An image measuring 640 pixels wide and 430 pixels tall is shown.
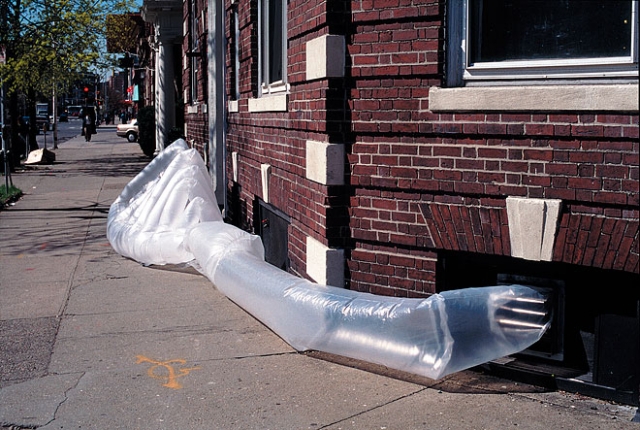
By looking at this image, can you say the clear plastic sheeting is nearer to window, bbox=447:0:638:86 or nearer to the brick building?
the brick building

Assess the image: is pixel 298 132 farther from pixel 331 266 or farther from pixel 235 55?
pixel 235 55

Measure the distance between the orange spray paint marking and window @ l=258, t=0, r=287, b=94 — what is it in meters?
3.08

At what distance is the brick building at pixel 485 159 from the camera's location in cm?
496

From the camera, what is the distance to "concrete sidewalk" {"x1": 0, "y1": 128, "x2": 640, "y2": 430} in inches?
191

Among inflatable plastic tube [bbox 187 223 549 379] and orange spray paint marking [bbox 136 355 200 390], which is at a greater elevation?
inflatable plastic tube [bbox 187 223 549 379]

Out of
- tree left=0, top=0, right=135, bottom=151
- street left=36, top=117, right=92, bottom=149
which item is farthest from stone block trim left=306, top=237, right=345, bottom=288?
street left=36, top=117, right=92, bottom=149

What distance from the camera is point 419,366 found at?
524 cm

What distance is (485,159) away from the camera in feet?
17.8

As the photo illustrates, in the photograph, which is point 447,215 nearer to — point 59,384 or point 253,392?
point 253,392

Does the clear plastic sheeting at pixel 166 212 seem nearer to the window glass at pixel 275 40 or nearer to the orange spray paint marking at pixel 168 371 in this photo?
the window glass at pixel 275 40

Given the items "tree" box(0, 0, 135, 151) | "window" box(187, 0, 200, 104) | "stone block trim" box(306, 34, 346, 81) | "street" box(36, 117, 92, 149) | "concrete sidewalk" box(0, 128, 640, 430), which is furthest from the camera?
"street" box(36, 117, 92, 149)

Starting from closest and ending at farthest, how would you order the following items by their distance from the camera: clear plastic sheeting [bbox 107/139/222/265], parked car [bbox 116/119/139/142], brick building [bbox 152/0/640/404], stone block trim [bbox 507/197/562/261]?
brick building [bbox 152/0/640/404]
stone block trim [bbox 507/197/562/261]
clear plastic sheeting [bbox 107/139/222/265]
parked car [bbox 116/119/139/142]

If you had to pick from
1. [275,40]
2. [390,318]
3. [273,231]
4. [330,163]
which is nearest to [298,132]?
[330,163]

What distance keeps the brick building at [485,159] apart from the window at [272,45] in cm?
112
